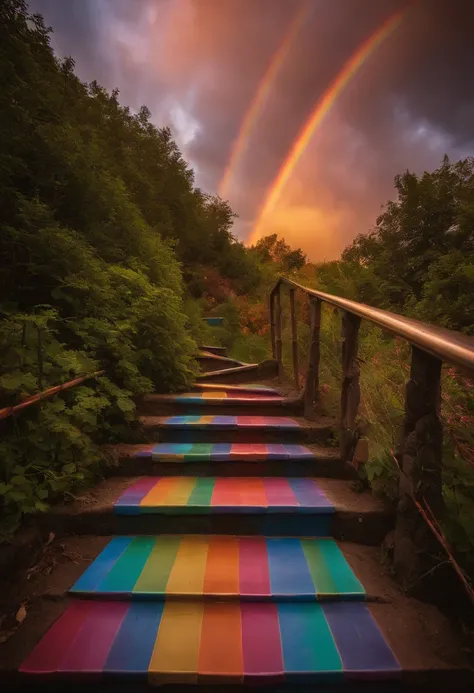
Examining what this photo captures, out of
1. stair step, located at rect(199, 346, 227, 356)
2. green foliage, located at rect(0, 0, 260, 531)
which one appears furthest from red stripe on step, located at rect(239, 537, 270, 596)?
stair step, located at rect(199, 346, 227, 356)

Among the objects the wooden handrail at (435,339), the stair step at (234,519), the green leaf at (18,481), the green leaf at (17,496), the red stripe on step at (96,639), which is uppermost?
the wooden handrail at (435,339)

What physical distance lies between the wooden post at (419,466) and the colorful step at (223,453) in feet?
2.82

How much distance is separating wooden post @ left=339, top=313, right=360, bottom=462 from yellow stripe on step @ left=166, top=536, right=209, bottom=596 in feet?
3.67

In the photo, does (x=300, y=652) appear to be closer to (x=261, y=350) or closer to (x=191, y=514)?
(x=191, y=514)

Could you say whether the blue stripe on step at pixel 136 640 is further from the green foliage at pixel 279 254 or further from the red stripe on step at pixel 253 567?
the green foliage at pixel 279 254

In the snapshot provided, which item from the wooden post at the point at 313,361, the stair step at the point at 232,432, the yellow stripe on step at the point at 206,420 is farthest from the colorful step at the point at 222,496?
the wooden post at the point at 313,361

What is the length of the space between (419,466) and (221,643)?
3.45 ft

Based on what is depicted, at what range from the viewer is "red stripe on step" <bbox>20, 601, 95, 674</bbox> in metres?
1.13

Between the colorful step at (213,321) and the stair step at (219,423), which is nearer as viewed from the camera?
the stair step at (219,423)

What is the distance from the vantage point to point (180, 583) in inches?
57.6

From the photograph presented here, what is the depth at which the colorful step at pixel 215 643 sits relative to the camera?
44.3 inches

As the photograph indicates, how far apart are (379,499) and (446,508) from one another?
0.53 meters

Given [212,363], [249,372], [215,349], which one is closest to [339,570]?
[249,372]

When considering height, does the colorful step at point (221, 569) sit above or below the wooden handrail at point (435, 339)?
below
